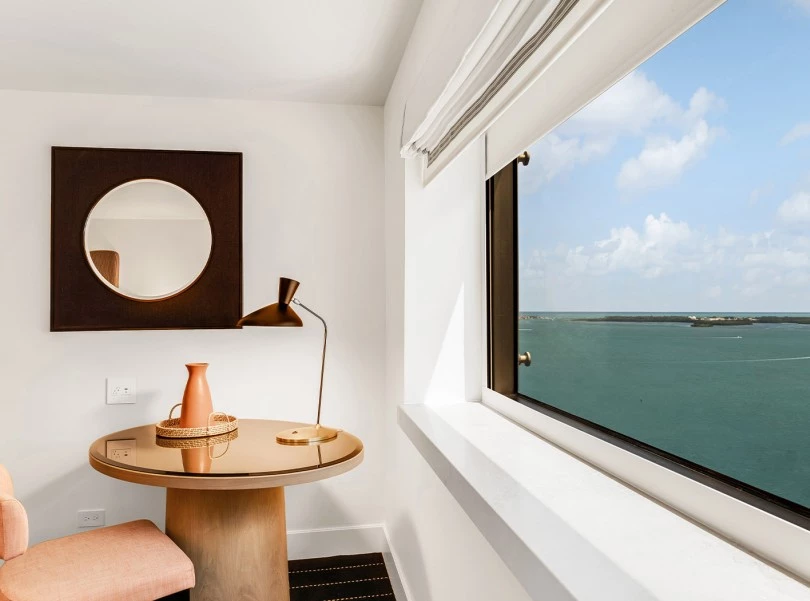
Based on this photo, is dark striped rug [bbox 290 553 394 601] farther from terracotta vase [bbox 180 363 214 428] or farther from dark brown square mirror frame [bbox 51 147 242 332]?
dark brown square mirror frame [bbox 51 147 242 332]

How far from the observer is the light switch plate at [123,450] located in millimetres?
1956

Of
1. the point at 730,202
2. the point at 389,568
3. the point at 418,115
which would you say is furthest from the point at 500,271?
the point at 389,568

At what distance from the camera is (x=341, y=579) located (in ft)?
8.63

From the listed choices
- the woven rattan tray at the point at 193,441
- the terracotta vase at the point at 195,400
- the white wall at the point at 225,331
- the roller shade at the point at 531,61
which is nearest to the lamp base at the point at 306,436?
the woven rattan tray at the point at 193,441

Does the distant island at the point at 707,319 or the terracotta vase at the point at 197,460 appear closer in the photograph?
the distant island at the point at 707,319

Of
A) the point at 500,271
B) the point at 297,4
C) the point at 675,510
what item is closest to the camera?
the point at 675,510

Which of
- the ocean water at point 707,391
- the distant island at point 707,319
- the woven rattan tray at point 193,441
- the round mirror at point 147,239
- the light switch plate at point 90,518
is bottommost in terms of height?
the light switch plate at point 90,518

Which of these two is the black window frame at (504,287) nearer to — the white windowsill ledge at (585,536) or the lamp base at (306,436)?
the white windowsill ledge at (585,536)

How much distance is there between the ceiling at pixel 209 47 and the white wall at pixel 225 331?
6.1 inches

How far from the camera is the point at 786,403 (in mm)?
925

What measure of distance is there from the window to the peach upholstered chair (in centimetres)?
124

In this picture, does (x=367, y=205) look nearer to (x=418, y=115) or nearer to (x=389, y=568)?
(x=418, y=115)

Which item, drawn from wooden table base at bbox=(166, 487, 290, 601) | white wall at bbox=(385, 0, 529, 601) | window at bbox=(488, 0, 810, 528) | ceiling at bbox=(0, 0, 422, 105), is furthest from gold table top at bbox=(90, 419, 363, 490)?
ceiling at bbox=(0, 0, 422, 105)

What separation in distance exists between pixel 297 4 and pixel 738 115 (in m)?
1.47
